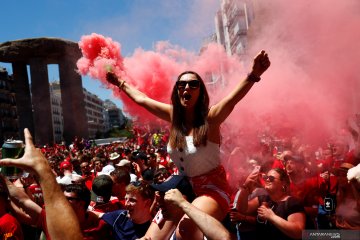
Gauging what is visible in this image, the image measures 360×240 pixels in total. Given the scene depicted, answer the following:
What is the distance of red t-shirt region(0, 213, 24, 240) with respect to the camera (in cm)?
388

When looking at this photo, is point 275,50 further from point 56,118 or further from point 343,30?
point 56,118

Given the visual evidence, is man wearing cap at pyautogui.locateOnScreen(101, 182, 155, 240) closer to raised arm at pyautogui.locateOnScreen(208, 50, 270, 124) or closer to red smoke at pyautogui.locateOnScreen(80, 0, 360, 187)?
raised arm at pyautogui.locateOnScreen(208, 50, 270, 124)

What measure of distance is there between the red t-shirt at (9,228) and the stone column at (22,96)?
39.7m

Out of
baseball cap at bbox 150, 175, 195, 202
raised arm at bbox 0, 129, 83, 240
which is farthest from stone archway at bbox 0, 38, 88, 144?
raised arm at bbox 0, 129, 83, 240

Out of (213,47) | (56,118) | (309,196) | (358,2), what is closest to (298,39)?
(358,2)

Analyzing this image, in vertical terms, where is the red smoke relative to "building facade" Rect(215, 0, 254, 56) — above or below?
below

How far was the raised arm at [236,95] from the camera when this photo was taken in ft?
10.4

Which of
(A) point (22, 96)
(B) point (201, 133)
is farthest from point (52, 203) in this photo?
(A) point (22, 96)

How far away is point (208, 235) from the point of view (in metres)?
2.17

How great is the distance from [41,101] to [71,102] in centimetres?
290

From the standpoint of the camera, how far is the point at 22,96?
4222 cm

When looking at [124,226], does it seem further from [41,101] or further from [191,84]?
[41,101]

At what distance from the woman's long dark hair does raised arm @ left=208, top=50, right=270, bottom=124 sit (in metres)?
0.08

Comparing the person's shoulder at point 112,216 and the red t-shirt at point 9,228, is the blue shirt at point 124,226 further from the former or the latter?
the red t-shirt at point 9,228
